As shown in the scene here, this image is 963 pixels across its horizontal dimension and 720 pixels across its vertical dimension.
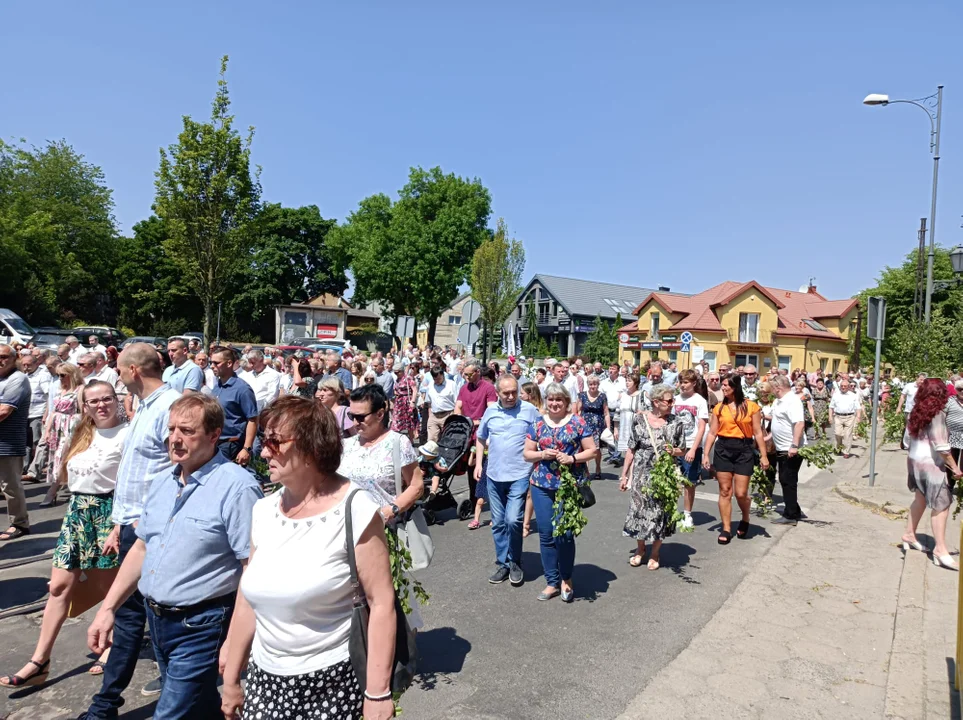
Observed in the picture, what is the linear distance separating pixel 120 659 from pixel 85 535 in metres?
0.96

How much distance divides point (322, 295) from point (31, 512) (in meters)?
55.4

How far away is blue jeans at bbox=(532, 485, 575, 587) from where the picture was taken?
5797 millimetres

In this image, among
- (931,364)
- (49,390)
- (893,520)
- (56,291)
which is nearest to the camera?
(893,520)

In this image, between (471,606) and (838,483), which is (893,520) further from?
(471,606)

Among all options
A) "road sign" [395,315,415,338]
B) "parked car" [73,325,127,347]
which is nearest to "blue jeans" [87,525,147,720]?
"road sign" [395,315,415,338]

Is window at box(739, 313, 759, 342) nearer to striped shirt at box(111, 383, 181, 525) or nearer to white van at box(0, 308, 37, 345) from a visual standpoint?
white van at box(0, 308, 37, 345)

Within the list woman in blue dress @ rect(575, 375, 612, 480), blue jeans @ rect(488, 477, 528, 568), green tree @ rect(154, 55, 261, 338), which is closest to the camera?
blue jeans @ rect(488, 477, 528, 568)

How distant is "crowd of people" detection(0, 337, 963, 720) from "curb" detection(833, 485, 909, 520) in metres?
1.53

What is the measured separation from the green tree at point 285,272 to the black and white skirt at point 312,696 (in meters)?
54.1

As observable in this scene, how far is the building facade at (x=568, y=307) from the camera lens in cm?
6850

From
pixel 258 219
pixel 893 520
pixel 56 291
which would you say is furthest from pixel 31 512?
pixel 56 291

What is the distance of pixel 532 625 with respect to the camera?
211 inches

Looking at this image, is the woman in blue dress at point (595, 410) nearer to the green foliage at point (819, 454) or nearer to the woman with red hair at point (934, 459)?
the green foliage at point (819, 454)

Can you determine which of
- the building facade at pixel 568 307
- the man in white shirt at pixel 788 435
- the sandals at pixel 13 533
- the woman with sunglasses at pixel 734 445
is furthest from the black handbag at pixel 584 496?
the building facade at pixel 568 307
